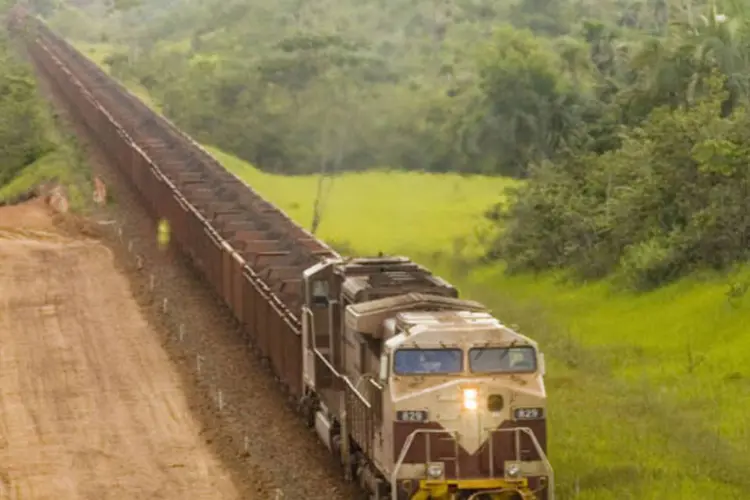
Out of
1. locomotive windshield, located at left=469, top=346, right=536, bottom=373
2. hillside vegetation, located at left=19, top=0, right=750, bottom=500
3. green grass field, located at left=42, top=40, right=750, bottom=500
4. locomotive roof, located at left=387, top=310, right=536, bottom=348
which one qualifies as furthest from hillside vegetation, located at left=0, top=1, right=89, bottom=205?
locomotive windshield, located at left=469, top=346, right=536, bottom=373

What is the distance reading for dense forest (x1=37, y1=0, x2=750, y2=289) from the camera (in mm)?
34156

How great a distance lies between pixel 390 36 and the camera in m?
92.3

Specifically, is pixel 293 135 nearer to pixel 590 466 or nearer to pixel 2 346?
pixel 2 346

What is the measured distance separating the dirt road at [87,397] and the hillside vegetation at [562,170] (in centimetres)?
683

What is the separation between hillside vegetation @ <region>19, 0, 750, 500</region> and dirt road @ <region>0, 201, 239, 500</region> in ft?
22.4

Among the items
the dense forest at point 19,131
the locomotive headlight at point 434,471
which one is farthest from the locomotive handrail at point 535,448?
the dense forest at point 19,131

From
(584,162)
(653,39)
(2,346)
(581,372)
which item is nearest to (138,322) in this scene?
Result: (2,346)

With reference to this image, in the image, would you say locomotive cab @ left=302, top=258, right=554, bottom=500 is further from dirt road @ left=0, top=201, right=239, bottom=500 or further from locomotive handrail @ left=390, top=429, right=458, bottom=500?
dirt road @ left=0, top=201, right=239, bottom=500

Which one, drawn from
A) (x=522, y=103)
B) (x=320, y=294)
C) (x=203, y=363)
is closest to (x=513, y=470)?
(x=320, y=294)

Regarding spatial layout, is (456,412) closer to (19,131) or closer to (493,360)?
(493,360)

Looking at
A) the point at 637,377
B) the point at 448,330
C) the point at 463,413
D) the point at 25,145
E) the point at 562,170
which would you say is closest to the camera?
the point at 463,413

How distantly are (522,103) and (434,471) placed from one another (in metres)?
45.0

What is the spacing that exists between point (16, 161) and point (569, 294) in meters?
30.2

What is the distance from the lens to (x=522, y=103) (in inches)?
2375
